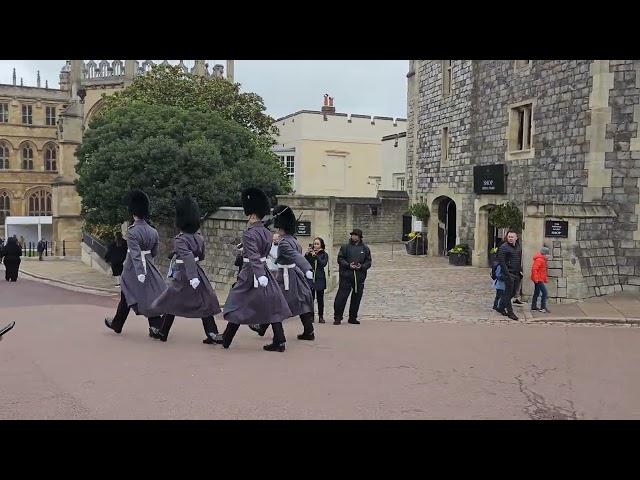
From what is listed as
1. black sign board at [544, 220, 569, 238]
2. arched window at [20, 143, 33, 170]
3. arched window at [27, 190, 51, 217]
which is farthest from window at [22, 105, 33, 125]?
black sign board at [544, 220, 569, 238]

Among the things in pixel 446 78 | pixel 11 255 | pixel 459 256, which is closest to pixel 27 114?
pixel 11 255

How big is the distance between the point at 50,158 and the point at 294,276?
191ft

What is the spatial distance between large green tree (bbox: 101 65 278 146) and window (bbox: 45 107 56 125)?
38.8 metres

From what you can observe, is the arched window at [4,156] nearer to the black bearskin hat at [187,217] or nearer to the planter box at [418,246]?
the planter box at [418,246]

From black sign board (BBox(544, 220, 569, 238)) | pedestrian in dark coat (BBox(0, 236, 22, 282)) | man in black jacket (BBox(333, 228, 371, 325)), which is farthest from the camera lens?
pedestrian in dark coat (BBox(0, 236, 22, 282))

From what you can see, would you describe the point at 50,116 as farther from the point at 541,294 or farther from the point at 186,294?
the point at 541,294

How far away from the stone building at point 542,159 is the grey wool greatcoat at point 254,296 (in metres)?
6.42

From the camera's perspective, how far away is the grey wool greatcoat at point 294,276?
889 cm

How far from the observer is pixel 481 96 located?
19.8m

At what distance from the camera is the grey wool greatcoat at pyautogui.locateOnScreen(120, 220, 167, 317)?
28.7ft

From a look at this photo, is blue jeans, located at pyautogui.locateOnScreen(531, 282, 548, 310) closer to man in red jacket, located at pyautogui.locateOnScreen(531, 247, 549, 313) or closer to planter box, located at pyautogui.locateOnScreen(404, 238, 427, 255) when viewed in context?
man in red jacket, located at pyautogui.locateOnScreen(531, 247, 549, 313)

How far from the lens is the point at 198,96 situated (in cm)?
2453

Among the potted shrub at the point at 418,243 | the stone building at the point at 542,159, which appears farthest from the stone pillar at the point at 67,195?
the stone building at the point at 542,159

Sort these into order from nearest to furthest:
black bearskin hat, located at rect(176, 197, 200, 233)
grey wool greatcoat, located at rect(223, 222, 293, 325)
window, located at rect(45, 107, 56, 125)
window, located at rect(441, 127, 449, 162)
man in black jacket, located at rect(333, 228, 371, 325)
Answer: grey wool greatcoat, located at rect(223, 222, 293, 325), black bearskin hat, located at rect(176, 197, 200, 233), man in black jacket, located at rect(333, 228, 371, 325), window, located at rect(441, 127, 449, 162), window, located at rect(45, 107, 56, 125)
